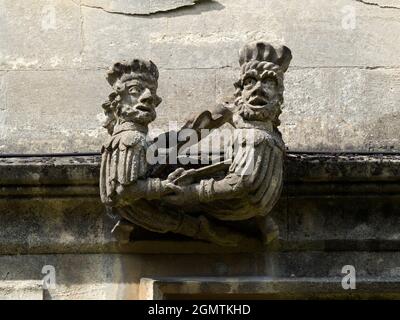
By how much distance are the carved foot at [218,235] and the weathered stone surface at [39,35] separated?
1.14 m

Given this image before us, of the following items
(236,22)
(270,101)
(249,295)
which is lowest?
(249,295)

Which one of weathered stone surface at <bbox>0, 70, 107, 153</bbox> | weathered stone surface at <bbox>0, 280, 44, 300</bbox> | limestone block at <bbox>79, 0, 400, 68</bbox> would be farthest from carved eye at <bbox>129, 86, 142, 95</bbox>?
weathered stone surface at <bbox>0, 280, 44, 300</bbox>

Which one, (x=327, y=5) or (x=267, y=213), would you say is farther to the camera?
(x=327, y=5)

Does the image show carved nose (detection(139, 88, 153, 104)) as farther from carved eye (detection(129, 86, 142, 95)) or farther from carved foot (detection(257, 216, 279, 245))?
carved foot (detection(257, 216, 279, 245))

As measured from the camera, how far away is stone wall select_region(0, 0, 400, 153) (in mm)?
8312

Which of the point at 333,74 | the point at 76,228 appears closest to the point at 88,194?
the point at 76,228

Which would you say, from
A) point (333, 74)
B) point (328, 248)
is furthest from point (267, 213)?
point (333, 74)

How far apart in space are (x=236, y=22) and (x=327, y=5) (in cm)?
42

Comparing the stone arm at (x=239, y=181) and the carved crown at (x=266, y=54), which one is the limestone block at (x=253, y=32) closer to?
the carved crown at (x=266, y=54)

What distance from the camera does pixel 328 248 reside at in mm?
7941

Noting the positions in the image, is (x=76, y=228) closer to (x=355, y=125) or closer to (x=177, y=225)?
(x=177, y=225)

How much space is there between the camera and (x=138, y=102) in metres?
7.79

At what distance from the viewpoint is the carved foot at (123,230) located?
785cm

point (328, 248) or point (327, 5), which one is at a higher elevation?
point (327, 5)
